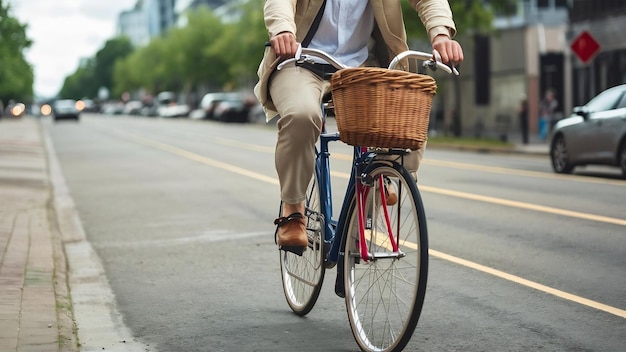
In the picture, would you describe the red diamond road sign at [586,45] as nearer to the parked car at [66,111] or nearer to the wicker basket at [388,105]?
the wicker basket at [388,105]

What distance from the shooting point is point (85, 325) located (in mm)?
6254

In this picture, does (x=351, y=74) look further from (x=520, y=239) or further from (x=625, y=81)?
(x=625, y=81)

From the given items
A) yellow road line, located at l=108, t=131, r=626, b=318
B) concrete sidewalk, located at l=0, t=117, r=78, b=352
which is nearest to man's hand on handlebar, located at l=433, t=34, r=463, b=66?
yellow road line, located at l=108, t=131, r=626, b=318

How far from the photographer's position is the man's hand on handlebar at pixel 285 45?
4980 millimetres

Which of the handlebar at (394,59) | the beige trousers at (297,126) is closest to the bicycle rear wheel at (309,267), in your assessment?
the beige trousers at (297,126)

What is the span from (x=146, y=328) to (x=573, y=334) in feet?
7.40

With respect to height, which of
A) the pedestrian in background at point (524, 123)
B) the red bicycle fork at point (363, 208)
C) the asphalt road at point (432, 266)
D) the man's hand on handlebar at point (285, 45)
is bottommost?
the pedestrian in background at point (524, 123)

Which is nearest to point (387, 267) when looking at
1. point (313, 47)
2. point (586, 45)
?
point (313, 47)

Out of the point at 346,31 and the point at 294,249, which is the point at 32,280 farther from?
the point at 346,31

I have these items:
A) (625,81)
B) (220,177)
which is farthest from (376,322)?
(625,81)

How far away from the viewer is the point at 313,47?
216 inches

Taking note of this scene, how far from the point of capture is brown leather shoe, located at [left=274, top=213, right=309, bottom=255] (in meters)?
5.61

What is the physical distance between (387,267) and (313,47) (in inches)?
46.1

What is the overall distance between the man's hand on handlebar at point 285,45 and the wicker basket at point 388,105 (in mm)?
358
